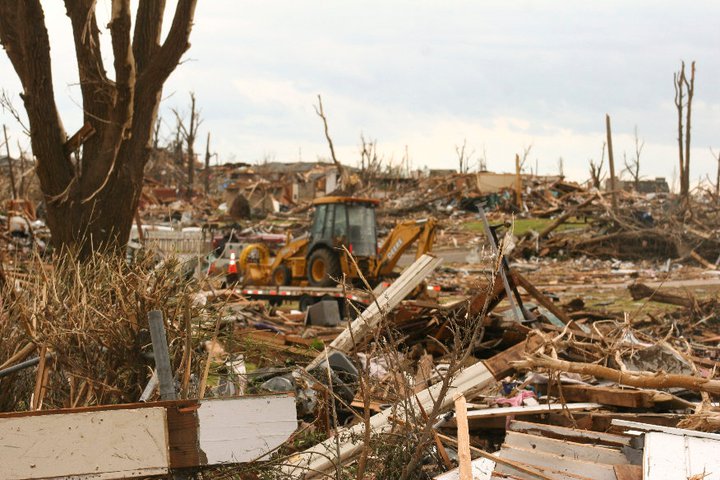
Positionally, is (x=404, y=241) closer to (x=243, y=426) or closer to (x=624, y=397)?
(x=624, y=397)

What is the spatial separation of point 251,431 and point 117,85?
5.92 meters

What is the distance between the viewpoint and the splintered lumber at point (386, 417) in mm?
5895

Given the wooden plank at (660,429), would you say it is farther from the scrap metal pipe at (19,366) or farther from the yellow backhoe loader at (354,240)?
the yellow backhoe loader at (354,240)

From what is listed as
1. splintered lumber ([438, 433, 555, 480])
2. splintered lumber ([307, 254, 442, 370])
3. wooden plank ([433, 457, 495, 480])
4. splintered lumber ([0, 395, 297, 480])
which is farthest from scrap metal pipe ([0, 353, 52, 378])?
splintered lumber ([307, 254, 442, 370])

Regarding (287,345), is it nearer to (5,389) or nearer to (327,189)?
(5,389)

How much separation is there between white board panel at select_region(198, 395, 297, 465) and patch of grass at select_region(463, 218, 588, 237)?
26027mm

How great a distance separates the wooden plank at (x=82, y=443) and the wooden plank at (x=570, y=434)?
2968 mm

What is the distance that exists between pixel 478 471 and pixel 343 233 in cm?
1236

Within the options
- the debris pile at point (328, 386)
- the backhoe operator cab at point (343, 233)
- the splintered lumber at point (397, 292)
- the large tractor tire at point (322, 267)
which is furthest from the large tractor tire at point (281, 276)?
the splintered lumber at point (397, 292)

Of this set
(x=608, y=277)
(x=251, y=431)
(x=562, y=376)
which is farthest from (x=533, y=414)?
(x=608, y=277)

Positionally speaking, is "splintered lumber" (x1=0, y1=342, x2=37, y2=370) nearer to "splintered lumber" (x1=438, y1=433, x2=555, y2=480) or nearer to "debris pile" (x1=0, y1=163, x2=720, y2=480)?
"debris pile" (x1=0, y1=163, x2=720, y2=480)

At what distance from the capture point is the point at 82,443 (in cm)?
412

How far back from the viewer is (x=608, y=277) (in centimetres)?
2242

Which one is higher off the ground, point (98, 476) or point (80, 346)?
point (80, 346)
